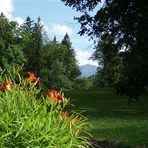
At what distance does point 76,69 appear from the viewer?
15362 cm

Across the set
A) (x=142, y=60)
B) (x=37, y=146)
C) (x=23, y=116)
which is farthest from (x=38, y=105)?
(x=142, y=60)

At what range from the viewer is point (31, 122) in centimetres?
714

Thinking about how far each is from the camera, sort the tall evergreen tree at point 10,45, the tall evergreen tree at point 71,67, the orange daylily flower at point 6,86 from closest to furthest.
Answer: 1. the orange daylily flower at point 6,86
2. the tall evergreen tree at point 10,45
3. the tall evergreen tree at point 71,67

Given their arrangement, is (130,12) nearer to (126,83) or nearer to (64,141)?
(126,83)

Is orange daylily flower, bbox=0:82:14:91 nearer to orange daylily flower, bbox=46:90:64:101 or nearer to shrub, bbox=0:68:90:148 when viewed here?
shrub, bbox=0:68:90:148

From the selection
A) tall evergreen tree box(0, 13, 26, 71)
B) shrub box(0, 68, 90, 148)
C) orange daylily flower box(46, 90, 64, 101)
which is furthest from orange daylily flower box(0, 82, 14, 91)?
tall evergreen tree box(0, 13, 26, 71)

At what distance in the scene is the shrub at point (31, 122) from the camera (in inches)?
275

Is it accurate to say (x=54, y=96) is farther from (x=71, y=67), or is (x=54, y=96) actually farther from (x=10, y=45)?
(x=71, y=67)

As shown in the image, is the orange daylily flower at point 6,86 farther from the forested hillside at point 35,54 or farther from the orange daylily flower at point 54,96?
the forested hillside at point 35,54

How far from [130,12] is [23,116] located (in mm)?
26721

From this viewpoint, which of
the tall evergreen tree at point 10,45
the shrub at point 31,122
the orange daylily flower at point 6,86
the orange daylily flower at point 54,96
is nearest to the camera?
the shrub at point 31,122

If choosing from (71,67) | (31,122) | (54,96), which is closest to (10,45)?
(71,67)

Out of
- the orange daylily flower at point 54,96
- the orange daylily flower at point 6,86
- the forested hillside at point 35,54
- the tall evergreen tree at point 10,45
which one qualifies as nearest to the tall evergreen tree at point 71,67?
the forested hillside at point 35,54

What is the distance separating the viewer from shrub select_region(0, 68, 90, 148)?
6.98 m
